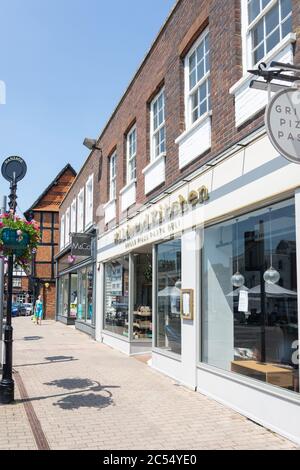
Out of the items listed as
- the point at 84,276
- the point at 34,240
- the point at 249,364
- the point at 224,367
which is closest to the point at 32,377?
the point at 34,240

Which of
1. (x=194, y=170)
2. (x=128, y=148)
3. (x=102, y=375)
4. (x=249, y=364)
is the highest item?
(x=128, y=148)

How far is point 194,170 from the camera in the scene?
29.5ft

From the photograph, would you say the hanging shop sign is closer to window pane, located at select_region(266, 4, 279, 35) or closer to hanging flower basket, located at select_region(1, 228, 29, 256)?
hanging flower basket, located at select_region(1, 228, 29, 256)

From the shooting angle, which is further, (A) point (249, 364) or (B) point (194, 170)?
(B) point (194, 170)

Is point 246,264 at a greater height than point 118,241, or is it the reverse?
point 118,241

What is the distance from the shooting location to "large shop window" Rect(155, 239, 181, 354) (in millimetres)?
9875

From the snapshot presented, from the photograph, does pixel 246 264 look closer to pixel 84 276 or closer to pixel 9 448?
pixel 9 448

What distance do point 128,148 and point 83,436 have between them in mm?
9798

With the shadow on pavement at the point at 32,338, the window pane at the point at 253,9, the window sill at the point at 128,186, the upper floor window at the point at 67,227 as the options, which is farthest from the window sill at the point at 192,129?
the upper floor window at the point at 67,227

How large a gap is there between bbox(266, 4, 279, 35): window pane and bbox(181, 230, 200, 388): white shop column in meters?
3.57

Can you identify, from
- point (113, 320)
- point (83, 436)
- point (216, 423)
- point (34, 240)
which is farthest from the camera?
point (113, 320)

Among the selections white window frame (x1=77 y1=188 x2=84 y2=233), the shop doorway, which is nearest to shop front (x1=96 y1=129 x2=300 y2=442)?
the shop doorway

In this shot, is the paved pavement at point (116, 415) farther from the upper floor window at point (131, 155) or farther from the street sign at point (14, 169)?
the upper floor window at point (131, 155)

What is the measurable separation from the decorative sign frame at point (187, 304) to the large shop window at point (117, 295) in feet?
14.7
